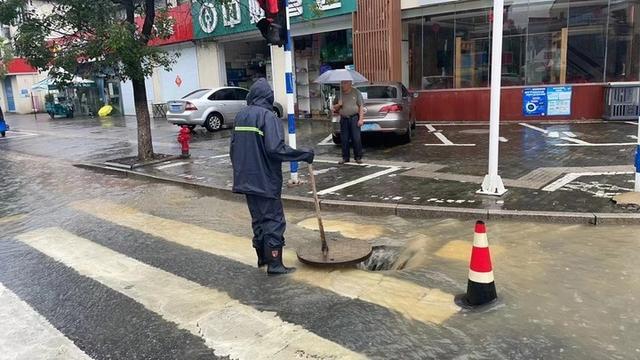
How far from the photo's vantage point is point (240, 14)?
2139 cm

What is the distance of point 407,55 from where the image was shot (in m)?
18.0

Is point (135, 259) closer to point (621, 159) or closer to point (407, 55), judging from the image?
point (621, 159)

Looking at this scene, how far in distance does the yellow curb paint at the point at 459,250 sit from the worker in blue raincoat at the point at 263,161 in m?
1.70

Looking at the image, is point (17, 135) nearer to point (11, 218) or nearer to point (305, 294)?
point (11, 218)

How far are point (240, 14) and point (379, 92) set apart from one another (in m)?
10.8

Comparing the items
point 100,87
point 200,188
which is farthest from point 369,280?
point 100,87

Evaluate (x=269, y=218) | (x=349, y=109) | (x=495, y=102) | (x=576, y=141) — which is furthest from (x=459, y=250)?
Answer: (x=576, y=141)

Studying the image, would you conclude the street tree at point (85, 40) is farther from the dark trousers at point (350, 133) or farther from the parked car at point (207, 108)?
the parked car at point (207, 108)

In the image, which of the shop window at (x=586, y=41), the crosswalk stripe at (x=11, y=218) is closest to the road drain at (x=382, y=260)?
the crosswalk stripe at (x=11, y=218)

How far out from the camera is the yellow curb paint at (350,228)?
6484 mm

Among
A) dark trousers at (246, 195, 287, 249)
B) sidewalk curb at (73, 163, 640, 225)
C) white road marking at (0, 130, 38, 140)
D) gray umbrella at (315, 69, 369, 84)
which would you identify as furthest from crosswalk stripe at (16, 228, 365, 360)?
white road marking at (0, 130, 38, 140)

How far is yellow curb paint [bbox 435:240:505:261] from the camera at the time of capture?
5.54 meters

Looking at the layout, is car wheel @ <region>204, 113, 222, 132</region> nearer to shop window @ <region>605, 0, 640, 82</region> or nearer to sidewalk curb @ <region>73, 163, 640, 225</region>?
sidewalk curb @ <region>73, 163, 640, 225</region>

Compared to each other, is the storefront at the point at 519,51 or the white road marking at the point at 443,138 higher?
the storefront at the point at 519,51
